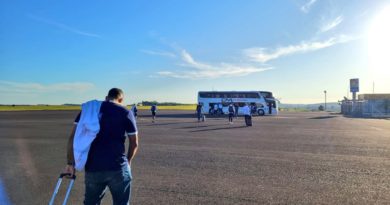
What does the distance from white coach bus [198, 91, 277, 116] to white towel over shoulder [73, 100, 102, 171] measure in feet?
148

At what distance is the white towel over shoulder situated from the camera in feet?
11.9

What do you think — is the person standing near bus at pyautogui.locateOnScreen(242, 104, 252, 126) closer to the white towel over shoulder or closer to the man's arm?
the man's arm

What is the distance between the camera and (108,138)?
12.2 ft

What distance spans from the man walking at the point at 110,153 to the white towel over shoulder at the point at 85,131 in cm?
3

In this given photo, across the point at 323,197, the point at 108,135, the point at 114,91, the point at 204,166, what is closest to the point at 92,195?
the point at 108,135

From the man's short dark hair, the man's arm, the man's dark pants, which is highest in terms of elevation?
the man's short dark hair

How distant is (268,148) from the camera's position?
1273 centimetres

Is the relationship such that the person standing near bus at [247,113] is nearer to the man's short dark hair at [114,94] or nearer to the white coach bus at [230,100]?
the man's short dark hair at [114,94]

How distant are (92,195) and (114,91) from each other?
112cm

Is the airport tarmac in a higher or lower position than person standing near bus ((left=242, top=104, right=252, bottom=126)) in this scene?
lower

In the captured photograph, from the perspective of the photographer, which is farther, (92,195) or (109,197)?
(109,197)

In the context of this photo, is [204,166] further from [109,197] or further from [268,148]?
[268,148]

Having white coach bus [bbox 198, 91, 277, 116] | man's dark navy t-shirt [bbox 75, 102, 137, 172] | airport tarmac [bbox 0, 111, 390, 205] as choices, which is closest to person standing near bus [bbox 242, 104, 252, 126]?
airport tarmac [bbox 0, 111, 390, 205]

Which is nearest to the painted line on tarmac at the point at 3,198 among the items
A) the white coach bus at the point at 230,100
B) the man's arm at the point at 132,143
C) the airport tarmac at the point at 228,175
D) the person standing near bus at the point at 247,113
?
the airport tarmac at the point at 228,175
